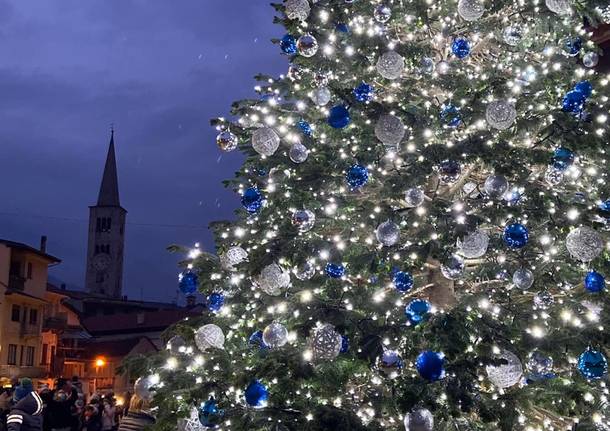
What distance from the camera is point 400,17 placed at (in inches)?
294

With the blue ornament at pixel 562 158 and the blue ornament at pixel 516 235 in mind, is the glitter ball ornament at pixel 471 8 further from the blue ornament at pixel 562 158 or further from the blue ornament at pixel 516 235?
the blue ornament at pixel 516 235

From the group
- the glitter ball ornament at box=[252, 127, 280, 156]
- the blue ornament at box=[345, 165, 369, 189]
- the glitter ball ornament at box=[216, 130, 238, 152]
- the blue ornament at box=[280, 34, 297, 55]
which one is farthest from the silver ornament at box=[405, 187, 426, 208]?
the glitter ball ornament at box=[216, 130, 238, 152]

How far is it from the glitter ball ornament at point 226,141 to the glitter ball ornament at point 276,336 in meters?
2.61

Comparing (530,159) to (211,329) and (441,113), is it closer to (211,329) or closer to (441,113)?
(441,113)

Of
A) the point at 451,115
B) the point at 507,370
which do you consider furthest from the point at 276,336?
the point at 451,115

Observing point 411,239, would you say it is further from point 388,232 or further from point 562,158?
point 562,158

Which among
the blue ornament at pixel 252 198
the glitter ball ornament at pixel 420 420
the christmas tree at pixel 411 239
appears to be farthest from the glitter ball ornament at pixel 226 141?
the glitter ball ornament at pixel 420 420

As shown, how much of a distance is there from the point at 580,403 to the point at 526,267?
1395 millimetres

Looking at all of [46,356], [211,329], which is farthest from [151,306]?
[211,329]

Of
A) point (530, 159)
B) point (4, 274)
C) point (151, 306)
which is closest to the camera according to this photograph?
point (530, 159)

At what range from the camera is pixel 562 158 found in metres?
6.08

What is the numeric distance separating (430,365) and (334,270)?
1.78 m

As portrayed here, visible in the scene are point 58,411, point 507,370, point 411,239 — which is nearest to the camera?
point 507,370

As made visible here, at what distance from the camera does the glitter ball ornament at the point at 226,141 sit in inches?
308
